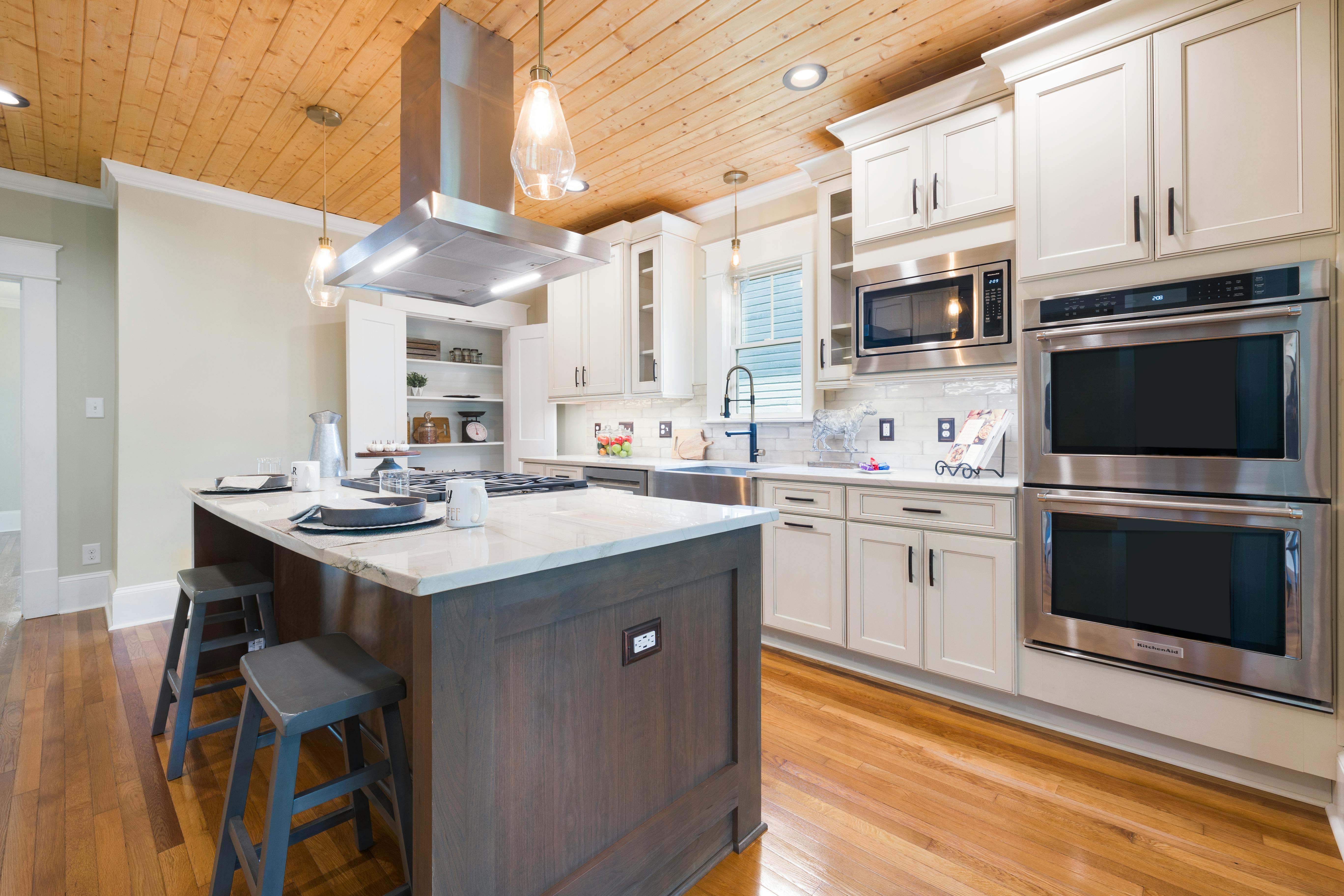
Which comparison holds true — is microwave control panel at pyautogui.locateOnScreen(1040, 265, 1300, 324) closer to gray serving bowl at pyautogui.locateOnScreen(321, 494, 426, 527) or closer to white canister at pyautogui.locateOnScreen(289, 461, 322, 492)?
gray serving bowl at pyautogui.locateOnScreen(321, 494, 426, 527)

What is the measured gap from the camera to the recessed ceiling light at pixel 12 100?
8.97 ft

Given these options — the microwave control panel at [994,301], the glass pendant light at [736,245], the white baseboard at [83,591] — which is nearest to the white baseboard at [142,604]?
the white baseboard at [83,591]

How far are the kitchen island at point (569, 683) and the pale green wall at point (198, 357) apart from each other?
8.20 ft

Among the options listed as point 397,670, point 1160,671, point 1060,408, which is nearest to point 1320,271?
point 1060,408

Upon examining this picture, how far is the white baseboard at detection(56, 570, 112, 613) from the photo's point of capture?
3799mm

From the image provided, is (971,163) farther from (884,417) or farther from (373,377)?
(373,377)

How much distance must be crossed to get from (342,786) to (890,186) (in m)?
3.01

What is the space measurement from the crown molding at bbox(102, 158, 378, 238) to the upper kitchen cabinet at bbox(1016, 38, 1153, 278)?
11.5 ft

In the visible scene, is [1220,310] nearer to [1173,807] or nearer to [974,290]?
[974,290]

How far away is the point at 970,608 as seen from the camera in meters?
2.46

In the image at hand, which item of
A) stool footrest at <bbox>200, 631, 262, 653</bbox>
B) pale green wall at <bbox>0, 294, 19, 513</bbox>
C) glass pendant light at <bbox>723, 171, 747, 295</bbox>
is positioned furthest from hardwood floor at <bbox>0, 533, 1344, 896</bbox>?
pale green wall at <bbox>0, 294, 19, 513</bbox>

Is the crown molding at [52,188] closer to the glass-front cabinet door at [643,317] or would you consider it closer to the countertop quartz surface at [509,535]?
the countertop quartz surface at [509,535]

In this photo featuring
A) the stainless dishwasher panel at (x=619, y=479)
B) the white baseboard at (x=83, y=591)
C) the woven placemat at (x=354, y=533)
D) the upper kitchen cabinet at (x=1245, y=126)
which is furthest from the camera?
the white baseboard at (x=83, y=591)

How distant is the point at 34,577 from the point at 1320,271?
6.23 meters
